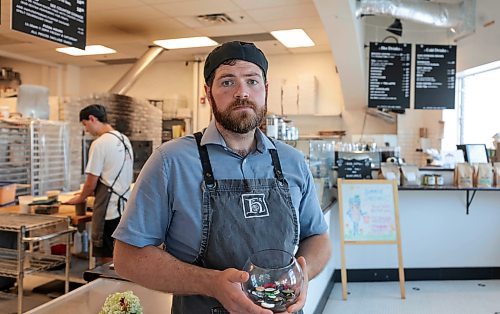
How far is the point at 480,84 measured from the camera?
6582mm

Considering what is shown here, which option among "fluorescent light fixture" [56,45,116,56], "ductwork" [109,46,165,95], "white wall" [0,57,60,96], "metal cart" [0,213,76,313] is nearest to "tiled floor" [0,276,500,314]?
"metal cart" [0,213,76,313]

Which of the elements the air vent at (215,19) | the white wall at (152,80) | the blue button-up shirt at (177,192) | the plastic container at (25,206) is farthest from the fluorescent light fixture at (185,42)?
the blue button-up shirt at (177,192)

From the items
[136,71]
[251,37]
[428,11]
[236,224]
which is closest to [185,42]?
[136,71]

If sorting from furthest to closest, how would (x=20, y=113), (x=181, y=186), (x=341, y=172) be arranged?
(x=20, y=113) → (x=341, y=172) → (x=181, y=186)

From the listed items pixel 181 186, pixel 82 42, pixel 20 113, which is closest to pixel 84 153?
pixel 20 113

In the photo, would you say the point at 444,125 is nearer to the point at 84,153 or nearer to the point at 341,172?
the point at 341,172

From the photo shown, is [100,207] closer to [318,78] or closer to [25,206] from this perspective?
[25,206]

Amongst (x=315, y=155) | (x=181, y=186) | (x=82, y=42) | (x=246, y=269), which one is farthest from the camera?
(x=315, y=155)

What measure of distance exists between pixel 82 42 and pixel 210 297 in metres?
2.83

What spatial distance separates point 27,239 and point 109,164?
3.18 feet

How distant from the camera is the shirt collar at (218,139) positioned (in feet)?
4.39

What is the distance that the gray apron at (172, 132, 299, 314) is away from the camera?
1217 millimetres

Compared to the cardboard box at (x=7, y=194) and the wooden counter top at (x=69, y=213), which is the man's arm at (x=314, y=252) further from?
the cardboard box at (x=7, y=194)

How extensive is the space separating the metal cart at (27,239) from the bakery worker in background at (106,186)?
12.1 inches
